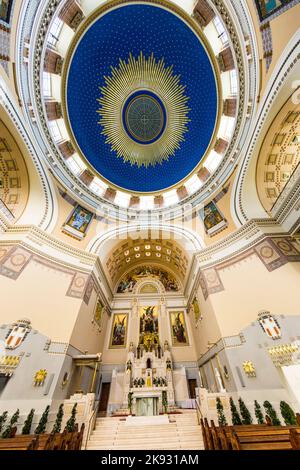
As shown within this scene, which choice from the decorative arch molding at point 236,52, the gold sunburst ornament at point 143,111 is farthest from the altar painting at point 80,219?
the gold sunburst ornament at point 143,111

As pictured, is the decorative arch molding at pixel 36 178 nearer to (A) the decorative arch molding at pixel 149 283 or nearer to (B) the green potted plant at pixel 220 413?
(A) the decorative arch molding at pixel 149 283

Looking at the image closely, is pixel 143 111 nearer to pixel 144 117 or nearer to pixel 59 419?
pixel 144 117

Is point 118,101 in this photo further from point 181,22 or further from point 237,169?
point 237,169

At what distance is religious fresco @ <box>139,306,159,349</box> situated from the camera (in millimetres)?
16906

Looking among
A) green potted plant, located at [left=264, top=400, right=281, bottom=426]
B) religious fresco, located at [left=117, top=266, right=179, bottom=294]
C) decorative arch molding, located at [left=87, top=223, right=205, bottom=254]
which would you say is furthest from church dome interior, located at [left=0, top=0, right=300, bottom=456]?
religious fresco, located at [left=117, top=266, right=179, bottom=294]

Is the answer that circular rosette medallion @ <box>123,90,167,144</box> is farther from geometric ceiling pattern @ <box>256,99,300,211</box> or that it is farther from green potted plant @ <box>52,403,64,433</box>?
green potted plant @ <box>52,403,64,433</box>

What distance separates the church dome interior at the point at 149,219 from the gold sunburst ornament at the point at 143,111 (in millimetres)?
109

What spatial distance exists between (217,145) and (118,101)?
8953mm

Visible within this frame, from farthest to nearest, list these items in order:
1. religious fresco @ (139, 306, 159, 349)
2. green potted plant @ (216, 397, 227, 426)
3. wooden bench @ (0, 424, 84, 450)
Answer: religious fresco @ (139, 306, 159, 349) → green potted plant @ (216, 397, 227, 426) → wooden bench @ (0, 424, 84, 450)

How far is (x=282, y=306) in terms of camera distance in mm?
9602

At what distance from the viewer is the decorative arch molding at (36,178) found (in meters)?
9.89

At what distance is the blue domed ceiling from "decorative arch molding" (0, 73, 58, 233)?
3951 mm

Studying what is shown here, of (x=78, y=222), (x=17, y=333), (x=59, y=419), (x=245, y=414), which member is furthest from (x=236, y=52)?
(x=59, y=419)

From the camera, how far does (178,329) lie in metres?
17.5
